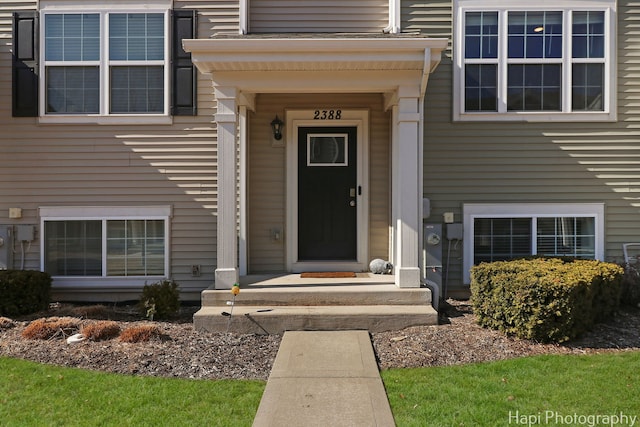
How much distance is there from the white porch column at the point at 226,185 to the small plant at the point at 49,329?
5.16 feet

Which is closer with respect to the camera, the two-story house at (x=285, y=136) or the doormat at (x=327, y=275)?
the doormat at (x=327, y=275)

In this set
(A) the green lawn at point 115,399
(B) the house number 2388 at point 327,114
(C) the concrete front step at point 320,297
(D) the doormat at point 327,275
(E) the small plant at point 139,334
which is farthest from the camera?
(B) the house number 2388 at point 327,114

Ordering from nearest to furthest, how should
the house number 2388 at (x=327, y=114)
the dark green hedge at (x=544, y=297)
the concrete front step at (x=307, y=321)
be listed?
the dark green hedge at (x=544, y=297) < the concrete front step at (x=307, y=321) < the house number 2388 at (x=327, y=114)

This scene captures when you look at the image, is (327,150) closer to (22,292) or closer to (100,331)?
(100,331)

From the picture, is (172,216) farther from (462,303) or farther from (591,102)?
(591,102)

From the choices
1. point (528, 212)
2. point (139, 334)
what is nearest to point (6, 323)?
point (139, 334)

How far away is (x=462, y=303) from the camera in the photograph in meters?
6.72

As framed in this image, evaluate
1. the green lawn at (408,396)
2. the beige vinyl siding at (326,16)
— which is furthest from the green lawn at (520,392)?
the beige vinyl siding at (326,16)

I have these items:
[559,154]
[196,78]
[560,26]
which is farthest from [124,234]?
[560,26]

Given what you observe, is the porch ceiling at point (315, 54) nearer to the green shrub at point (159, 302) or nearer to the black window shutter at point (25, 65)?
the green shrub at point (159, 302)

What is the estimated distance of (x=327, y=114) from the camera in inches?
281

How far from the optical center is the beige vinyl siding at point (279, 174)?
7.14m

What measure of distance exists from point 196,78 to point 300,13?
174 centimetres

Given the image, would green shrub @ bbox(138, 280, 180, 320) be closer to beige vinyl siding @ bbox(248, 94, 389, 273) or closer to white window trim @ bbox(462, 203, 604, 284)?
beige vinyl siding @ bbox(248, 94, 389, 273)
